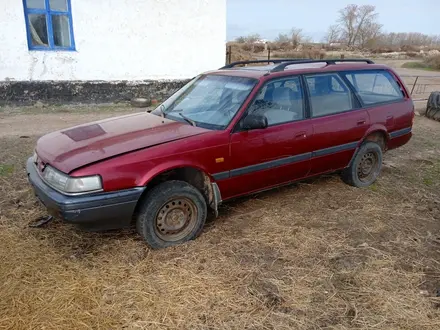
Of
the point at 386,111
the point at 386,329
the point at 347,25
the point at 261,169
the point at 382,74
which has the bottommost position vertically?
the point at 386,329

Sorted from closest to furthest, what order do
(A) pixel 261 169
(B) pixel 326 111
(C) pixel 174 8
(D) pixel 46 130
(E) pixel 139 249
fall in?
(E) pixel 139 249 < (A) pixel 261 169 < (B) pixel 326 111 < (D) pixel 46 130 < (C) pixel 174 8

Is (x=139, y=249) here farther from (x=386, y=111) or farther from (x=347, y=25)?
(x=347, y=25)

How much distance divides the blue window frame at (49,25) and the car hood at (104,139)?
7.23m

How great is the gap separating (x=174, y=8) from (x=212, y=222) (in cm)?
845

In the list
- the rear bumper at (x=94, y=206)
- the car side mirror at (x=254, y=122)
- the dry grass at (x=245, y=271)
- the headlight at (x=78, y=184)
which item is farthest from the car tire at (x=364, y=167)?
the headlight at (x=78, y=184)

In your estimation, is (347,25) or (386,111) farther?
(347,25)

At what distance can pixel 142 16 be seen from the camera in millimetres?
10555

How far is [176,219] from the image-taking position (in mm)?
3584

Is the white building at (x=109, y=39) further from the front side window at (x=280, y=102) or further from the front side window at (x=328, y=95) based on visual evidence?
the front side window at (x=280, y=102)

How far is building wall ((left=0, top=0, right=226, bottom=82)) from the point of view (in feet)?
31.9

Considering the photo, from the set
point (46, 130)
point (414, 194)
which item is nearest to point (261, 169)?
point (414, 194)

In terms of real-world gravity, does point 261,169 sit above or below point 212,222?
above

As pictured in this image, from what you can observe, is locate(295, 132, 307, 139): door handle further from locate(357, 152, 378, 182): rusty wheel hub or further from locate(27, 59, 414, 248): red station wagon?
locate(357, 152, 378, 182): rusty wheel hub

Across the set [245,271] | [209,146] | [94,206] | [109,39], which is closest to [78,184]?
[94,206]
